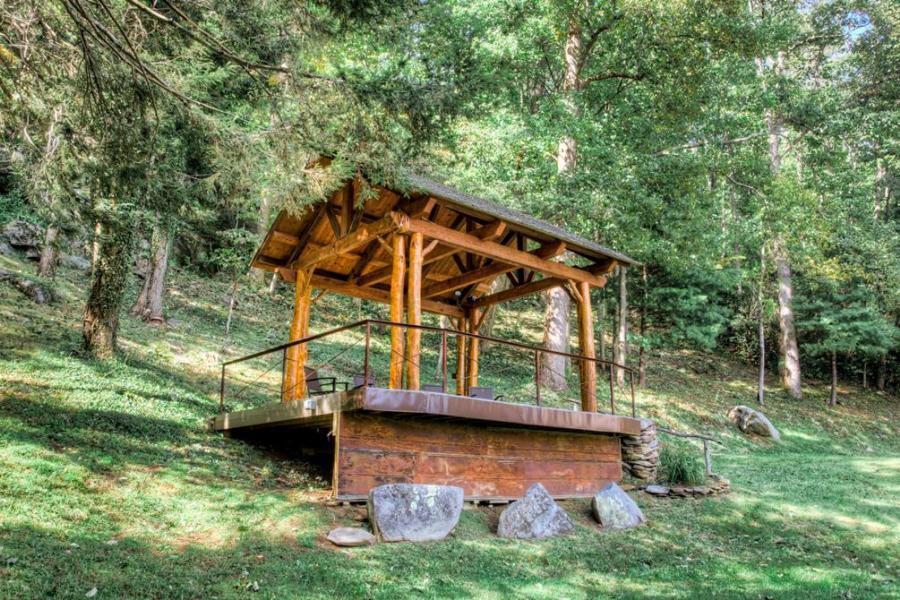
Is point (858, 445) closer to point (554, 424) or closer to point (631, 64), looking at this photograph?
point (631, 64)

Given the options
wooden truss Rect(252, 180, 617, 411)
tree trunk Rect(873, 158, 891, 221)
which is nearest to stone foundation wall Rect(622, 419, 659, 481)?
wooden truss Rect(252, 180, 617, 411)

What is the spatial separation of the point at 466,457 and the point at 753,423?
13.4 meters

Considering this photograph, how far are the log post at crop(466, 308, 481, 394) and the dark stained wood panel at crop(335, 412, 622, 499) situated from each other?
3452 mm

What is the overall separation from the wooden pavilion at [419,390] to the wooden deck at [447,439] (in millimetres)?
15

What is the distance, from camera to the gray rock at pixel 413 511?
6680 mm

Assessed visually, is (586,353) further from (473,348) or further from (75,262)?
(75,262)

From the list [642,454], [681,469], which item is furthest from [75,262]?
[681,469]

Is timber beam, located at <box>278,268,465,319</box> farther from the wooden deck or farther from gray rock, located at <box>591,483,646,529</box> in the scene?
gray rock, located at <box>591,483,646,529</box>

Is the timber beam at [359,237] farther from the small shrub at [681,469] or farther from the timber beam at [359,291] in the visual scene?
the small shrub at [681,469]

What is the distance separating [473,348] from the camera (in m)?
13.2

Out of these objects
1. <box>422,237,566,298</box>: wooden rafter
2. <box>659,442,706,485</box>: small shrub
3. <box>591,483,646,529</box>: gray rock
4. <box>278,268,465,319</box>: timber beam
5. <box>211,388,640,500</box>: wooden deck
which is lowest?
<box>591,483,646,529</box>: gray rock

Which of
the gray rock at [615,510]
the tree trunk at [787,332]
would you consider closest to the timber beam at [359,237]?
the gray rock at [615,510]

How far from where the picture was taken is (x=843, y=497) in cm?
1069

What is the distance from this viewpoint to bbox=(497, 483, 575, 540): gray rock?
7.50 meters
